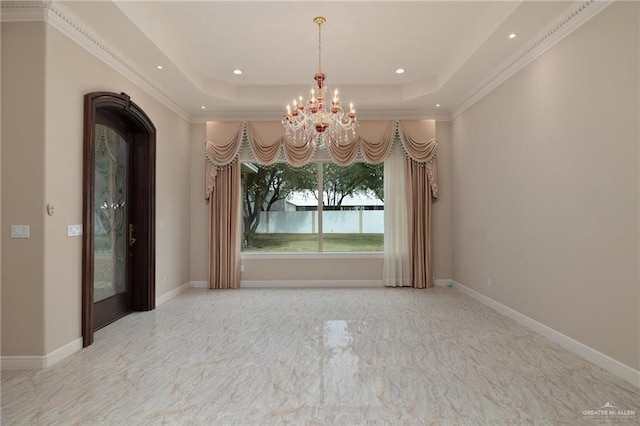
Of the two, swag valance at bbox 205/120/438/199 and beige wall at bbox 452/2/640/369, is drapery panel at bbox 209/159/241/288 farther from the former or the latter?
beige wall at bbox 452/2/640/369

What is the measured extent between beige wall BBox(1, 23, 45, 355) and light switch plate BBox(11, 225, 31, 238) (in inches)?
1.2

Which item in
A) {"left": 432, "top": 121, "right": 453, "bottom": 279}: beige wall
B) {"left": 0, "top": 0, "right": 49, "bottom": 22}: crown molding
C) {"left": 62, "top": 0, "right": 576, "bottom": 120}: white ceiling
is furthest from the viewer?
{"left": 432, "top": 121, "right": 453, "bottom": 279}: beige wall

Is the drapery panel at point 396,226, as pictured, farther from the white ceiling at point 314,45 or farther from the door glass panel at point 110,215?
the door glass panel at point 110,215

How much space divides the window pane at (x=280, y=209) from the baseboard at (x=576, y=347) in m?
3.34

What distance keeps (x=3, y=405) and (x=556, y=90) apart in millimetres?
5282

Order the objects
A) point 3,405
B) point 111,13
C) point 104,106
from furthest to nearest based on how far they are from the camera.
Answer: point 104,106, point 111,13, point 3,405

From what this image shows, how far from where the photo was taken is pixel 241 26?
3984 millimetres

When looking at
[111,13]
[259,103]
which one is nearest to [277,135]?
[259,103]

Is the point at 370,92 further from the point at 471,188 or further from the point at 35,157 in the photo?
the point at 35,157

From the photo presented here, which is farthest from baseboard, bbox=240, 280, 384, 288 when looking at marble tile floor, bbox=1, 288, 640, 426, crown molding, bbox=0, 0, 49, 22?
crown molding, bbox=0, 0, 49, 22

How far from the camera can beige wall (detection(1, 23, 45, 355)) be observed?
10.0 ft

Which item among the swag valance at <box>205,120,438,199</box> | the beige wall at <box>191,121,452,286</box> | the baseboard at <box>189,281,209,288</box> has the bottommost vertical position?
the baseboard at <box>189,281,209,288</box>

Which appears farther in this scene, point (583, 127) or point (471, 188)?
point (471, 188)

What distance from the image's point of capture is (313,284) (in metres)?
6.49
